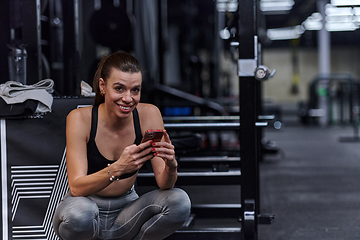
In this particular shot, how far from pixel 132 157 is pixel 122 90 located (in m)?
0.28

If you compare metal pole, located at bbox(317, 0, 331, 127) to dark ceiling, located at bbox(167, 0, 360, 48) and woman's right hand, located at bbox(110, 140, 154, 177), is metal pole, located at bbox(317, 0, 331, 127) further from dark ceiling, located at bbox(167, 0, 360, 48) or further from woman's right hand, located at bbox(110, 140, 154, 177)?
woman's right hand, located at bbox(110, 140, 154, 177)

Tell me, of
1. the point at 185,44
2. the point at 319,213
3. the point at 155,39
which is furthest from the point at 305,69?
the point at 319,213

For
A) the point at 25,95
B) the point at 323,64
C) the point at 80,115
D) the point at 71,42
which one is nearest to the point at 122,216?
the point at 80,115

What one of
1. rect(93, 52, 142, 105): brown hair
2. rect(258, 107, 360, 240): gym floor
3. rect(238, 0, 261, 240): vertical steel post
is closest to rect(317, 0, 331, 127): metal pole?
rect(258, 107, 360, 240): gym floor

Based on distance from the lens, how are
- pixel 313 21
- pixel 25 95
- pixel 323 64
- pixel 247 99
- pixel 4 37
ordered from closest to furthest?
pixel 25 95, pixel 247 99, pixel 4 37, pixel 323 64, pixel 313 21

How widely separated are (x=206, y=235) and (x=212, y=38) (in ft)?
21.7

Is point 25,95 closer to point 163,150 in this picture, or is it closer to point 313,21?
point 163,150

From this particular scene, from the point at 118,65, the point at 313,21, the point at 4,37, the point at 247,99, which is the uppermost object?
the point at 313,21

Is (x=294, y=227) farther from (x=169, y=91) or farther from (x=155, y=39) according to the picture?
(x=155, y=39)

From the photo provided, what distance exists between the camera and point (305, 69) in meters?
19.1

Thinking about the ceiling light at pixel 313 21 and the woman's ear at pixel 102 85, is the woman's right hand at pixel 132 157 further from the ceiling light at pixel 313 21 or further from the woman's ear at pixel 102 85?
the ceiling light at pixel 313 21

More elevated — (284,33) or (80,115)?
(284,33)

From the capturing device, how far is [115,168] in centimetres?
139

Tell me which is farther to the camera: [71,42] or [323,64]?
[323,64]
